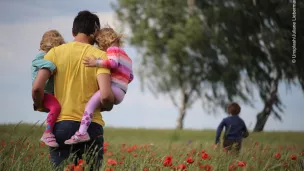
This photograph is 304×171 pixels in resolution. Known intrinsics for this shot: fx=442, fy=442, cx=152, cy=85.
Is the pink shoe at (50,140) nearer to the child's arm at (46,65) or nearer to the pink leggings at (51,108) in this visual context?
the pink leggings at (51,108)

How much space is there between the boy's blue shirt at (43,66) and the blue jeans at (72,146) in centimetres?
33

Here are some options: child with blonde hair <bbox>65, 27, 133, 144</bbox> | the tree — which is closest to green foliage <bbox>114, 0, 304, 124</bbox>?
the tree

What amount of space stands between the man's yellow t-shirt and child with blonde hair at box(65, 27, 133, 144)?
2.4 inches

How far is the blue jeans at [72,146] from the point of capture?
3.60 m

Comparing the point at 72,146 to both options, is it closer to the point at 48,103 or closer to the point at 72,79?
the point at 48,103

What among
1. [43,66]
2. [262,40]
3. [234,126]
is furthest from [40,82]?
[262,40]

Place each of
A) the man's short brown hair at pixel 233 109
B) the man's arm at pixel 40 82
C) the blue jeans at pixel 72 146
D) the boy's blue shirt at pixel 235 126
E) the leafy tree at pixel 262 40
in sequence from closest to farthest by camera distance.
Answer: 1. the man's arm at pixel 40 82
2. the blue jeans at pixel 72 146
3. the boy's blue shirt at pixel 235 126
4. the man's short brown hair at pixel 233 109
5. the leafy tree at pixel 262 40

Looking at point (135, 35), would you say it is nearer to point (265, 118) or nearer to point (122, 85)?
point (265, 118)

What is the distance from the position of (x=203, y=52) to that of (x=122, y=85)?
17.0 metres

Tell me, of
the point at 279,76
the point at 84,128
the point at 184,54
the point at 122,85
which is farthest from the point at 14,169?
the point at 184,54

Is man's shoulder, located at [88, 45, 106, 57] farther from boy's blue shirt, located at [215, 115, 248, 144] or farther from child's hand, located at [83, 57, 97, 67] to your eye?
boy's blue shirt, located at [215, 115, 248, 144]

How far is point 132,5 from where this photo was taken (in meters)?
23.1

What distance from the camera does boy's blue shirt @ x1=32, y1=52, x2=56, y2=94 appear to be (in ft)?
11.6

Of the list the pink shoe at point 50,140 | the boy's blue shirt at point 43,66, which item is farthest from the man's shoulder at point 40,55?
the pink shoe at point 50,140
